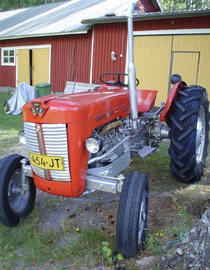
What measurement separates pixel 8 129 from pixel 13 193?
15.3 feet

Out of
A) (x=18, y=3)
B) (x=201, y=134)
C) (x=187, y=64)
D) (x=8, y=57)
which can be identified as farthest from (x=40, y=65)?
(x=18, y=3)

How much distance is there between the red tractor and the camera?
88.9 inches

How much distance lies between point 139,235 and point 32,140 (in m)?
1.15

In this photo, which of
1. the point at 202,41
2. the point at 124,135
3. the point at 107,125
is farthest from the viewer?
the point at 202,41

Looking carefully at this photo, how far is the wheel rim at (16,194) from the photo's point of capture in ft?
9.43

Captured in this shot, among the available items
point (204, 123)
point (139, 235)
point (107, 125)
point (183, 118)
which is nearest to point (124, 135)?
point (107, 125)

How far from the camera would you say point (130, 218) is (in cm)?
223

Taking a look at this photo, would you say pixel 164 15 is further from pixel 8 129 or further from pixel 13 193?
pixel 13 193

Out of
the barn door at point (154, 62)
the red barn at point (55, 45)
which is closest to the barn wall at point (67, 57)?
the red barn at point (55, 45)

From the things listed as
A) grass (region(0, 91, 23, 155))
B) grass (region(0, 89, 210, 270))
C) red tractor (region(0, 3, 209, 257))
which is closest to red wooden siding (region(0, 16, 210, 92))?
grass (region(0, 91, 23, 155))

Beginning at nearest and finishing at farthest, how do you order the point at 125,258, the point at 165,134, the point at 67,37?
the point at 125,258 < the point at 165,134 < the point at 67,37

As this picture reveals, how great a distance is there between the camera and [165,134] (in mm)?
3990

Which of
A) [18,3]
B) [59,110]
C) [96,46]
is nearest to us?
[59,110]

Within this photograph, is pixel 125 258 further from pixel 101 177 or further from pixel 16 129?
pixel 16 129
